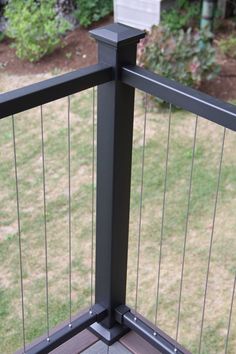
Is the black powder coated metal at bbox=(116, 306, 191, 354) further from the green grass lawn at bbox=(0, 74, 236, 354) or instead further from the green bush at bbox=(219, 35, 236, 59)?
the green bush at bbox=(219, 35, 236, 59)

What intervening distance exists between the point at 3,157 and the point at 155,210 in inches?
51.7

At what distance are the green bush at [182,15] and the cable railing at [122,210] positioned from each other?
1319 millimetres

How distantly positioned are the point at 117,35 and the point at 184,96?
1.03 ft

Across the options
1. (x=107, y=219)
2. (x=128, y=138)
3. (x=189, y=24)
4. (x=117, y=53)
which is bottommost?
(x=189, y=24)

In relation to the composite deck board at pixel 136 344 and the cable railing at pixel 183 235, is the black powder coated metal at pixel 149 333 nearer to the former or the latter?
the composite deck board at pixel 136 344

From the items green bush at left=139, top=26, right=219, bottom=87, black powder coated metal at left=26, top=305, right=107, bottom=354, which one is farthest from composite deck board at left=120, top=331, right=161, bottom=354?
green bush at left=139, top=26, right=219, bottom=87

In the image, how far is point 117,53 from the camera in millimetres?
2115

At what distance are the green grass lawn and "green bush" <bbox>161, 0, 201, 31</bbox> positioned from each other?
1426mm

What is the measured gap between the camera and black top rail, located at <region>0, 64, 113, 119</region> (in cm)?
190

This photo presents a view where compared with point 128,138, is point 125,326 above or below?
below

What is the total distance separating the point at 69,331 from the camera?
259cm

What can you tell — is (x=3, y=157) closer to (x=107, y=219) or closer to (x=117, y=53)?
(x=107, y=219)

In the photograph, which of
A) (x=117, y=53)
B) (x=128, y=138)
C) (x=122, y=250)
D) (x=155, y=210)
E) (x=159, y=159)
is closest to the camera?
(x=117, y=53)

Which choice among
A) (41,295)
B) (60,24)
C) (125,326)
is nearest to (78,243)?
(41,295)
